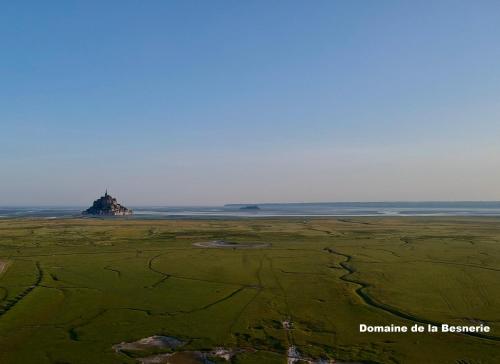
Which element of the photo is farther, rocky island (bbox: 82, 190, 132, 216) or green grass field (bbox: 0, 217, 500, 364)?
rocky island (bbox: 82, 190, 132, 216)

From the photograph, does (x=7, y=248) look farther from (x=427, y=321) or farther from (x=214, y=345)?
(x=427, y=321)

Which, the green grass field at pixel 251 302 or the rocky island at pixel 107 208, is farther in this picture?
the rocky island at pixel 107 208

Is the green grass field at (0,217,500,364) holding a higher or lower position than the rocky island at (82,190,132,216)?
lower

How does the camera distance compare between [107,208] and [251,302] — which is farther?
[107,208]

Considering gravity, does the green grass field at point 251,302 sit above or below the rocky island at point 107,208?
below
